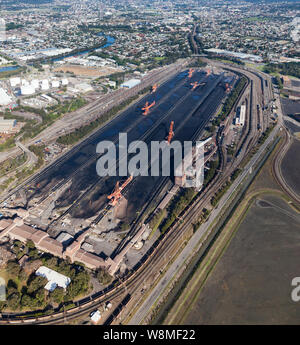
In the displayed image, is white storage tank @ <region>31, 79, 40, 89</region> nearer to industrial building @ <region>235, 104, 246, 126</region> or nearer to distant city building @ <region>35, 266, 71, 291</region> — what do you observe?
industrial building @ <region>235, 104, 246, 126</region>

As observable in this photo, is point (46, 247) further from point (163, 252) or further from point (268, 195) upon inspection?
point (268, 195)

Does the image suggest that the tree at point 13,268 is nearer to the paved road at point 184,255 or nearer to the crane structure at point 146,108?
the paved road at point 184,255

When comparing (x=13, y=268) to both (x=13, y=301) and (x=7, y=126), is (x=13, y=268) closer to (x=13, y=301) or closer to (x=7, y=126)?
(x=13, y=301)

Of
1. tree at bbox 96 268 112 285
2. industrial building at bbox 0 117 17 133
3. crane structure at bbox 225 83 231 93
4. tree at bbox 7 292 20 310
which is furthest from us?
crane structure at bbox 225 83 231 93

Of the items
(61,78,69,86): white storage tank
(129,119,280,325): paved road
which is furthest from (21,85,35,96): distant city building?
(129,119,280,325): paved road

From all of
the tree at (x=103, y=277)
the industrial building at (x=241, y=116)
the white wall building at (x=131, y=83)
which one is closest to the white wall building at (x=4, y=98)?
the white wall building at (x=131, y=83)

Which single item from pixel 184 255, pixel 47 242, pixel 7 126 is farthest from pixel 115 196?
pixel 7 126

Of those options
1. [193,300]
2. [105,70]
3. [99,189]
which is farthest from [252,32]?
[193,300]
